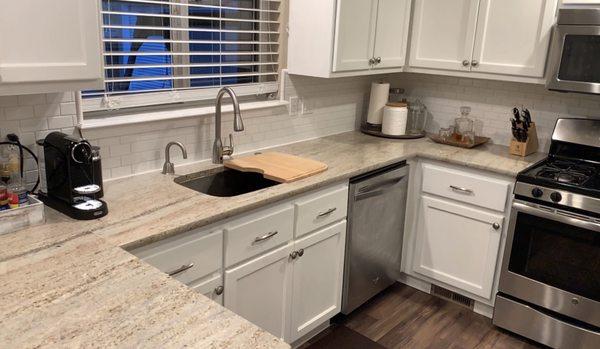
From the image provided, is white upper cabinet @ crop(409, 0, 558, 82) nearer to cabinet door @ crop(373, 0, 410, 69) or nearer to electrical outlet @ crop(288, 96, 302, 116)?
cabinet door @ crop(373, 0, 410, 69)

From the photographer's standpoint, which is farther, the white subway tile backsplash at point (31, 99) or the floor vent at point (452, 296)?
the floor vent at point (452, 296)

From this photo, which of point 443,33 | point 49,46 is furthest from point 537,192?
point 49,46

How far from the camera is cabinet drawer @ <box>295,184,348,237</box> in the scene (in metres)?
2.43

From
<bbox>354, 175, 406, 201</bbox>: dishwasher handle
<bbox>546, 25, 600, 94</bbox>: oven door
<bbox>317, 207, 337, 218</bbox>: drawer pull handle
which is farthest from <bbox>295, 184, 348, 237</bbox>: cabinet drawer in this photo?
<bbox>546, 25, 600, 94</bbox>: oven door

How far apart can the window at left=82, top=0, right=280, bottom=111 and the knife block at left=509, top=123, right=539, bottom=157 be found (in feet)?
4.86

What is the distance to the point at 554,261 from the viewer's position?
2.68 meters

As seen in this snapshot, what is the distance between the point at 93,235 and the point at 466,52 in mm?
2408

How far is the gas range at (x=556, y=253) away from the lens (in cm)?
255

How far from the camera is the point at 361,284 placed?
2992mm

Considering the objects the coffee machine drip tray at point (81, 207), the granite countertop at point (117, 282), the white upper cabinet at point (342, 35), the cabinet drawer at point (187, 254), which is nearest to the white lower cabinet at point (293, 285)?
the cabinet drawer at point (187, 254)

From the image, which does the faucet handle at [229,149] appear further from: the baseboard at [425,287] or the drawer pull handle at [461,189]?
the baseboard at [425,287]

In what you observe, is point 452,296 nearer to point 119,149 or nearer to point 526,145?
point 526,145

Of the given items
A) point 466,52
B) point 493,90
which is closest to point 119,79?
point 466,52

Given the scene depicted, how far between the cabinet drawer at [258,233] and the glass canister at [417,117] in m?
1.62
